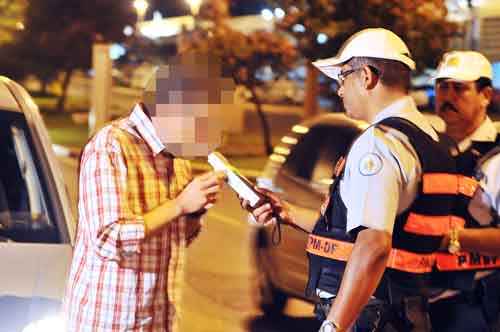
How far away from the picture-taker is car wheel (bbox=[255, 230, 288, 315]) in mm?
7051

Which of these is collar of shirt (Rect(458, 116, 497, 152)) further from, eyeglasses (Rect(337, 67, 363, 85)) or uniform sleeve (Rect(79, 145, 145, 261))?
uniform sleeve (Rect(79, 145, 145, 261))

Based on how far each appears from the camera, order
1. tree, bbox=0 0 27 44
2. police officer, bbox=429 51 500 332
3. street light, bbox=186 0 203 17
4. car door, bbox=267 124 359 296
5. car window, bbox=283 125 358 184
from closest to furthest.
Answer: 1. police officer, bbox=429 51 500 332
2. car door, bbox=267 124 359 296
3. car window, bbox=283 125 358 184
4. tree, bbox=0 0 27 44
5. street light, bbox=186 0 203 17

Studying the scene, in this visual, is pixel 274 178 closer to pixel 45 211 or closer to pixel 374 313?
pixel 45 211

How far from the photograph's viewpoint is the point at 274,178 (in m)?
7.02

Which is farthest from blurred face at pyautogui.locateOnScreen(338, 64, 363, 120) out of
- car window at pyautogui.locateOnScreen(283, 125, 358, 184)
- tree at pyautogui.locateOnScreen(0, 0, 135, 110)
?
tree at pyautogui.locateOnScreen(0, 0, 135, 110)

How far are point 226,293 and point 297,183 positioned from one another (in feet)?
6.10


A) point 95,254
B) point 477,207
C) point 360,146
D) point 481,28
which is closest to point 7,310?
point 95,254

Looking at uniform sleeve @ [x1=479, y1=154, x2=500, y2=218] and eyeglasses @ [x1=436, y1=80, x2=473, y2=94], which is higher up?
eyeglasses @ [x1=436, y1=80, x2=473, y2=94]

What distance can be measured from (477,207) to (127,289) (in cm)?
155

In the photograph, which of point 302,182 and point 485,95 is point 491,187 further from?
point 302,182

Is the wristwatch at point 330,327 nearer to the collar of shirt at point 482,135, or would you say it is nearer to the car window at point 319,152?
the collar of shirt at point 482,135

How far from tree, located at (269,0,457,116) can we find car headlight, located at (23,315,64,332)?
12.5 m

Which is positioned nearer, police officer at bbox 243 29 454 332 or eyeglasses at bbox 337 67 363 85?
police officer at bbox 243 29 454 332

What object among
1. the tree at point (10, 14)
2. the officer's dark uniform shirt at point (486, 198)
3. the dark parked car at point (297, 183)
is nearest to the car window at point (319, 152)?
the dark parked car at point (297, 183)
